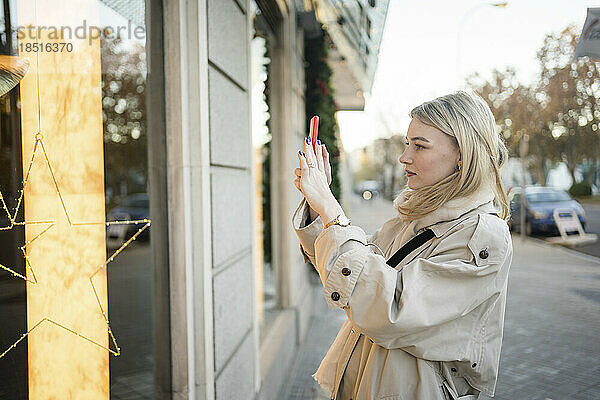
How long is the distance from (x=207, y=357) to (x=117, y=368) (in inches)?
20.5

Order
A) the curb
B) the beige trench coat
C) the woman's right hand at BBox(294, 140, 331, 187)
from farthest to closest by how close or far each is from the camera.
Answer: the curb < the woman's right hand at BBox(294, 140, 331, 187) < the beige trench coat

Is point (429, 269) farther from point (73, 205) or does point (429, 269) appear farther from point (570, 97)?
point (570, 97)

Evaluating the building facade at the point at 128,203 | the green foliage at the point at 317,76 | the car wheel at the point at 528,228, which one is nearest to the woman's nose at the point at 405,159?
the building facade at the point at 128,203

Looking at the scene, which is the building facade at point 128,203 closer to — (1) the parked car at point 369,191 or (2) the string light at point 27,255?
(2) the string light at point 27,255

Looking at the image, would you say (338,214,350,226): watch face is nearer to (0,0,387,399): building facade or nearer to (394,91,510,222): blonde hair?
(394,91,510,222): blonde hair

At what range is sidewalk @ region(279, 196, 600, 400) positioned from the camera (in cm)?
477

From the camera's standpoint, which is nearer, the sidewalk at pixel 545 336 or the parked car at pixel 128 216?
the parked car at pixel 128 216

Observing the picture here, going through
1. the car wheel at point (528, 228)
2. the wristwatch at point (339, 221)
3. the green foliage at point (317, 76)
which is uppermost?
the green foliage at point (317, 76)

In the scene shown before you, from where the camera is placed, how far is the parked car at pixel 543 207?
17.3 feet

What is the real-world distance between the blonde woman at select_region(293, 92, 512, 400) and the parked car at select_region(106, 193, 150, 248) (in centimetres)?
83

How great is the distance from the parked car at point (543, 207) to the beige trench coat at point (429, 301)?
3611 millimetres

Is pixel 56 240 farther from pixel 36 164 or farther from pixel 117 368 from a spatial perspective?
pixel 117 368

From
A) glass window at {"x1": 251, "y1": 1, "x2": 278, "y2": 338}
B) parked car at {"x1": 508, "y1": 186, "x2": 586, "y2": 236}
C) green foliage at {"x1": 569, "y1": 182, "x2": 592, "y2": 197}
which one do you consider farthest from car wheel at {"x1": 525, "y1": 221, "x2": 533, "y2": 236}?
glass window at {"x1": 251, "y1": 1, "x2": 278, "y2": 338}

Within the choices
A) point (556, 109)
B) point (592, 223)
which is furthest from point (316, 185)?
point (556, 109)
